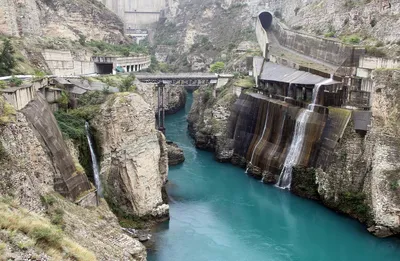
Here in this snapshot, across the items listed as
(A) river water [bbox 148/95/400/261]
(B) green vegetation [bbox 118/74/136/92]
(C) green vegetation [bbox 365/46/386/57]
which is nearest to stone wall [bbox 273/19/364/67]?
(C) green vegetation [bbox 365/46/386/57]

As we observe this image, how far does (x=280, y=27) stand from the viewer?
66.1 m

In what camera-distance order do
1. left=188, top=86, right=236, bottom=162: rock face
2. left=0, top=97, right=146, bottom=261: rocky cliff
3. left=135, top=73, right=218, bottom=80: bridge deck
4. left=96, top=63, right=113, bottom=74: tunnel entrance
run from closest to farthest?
left=0, top=97, right=146, bottom=261: rocky cliff → left=188, top=86, right=236, bottom=162: rock face → left=135, top=73, right=218, bottom=80: bridge deck → left=96, top=63, right=113, bottom=74: tunnel entrance

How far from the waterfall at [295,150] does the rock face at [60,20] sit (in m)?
30.5

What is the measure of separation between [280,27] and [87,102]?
43.3 m

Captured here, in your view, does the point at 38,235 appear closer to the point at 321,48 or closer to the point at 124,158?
the point at 124,158

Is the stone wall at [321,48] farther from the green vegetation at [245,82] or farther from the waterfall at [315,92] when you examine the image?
the green vegetation at [245,82]

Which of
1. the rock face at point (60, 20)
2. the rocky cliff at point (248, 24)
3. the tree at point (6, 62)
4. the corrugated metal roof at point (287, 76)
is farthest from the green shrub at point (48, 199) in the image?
the rocky cliff at point (248, 24)

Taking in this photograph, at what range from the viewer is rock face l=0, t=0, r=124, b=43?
44531mm

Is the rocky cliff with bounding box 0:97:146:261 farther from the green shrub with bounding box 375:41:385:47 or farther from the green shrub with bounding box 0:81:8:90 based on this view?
the green shrub with bounding box 375:41:385:47

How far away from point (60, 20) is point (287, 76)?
33817mm

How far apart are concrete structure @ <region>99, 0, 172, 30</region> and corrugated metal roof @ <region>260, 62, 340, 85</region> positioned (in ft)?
254

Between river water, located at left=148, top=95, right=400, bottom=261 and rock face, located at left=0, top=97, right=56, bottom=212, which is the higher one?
rock face, located at left=0, top=97, right=56, bottom=212

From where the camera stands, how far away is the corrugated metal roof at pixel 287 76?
1589 inches

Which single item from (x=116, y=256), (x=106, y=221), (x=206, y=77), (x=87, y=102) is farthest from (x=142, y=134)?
(x=206, y=77)
